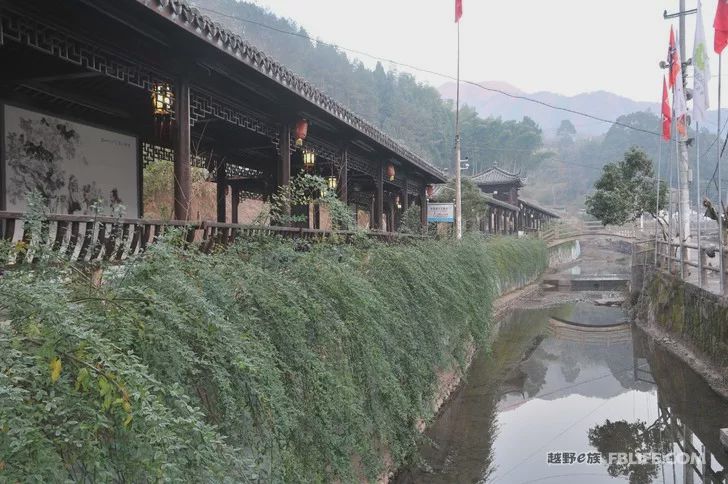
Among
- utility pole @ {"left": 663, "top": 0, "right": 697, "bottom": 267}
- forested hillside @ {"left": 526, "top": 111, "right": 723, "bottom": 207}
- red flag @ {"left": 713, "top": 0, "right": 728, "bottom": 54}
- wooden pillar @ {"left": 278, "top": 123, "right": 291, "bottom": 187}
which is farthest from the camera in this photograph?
forested hillside @ {"left": 526, "top": 111, "right": 723, "bottom": 207}

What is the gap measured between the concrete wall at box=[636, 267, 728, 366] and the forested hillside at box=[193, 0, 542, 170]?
110 ft

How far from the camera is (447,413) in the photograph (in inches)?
283

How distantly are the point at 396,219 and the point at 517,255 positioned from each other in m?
6.27

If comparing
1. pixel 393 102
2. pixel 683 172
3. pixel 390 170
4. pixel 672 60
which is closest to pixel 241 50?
pixel 390 170

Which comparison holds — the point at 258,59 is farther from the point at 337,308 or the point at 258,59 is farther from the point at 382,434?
the point at 382,434

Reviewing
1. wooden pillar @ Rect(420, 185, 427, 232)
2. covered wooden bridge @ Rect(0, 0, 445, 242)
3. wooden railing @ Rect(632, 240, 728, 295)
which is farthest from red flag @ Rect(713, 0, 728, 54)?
wooden pillar @ Rect(420, 185, 427, 232)

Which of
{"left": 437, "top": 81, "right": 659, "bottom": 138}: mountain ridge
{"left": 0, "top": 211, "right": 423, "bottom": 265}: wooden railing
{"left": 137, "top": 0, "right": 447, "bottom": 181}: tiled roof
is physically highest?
{"left": 437, "top": 81, "right": 659, "bottom": 138}: mountain ridge

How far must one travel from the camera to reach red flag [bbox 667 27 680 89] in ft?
38.5

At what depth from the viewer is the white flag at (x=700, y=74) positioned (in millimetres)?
8805

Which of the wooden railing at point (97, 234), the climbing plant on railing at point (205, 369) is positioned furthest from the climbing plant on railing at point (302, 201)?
the climbing plant on railing at point (205, 369)

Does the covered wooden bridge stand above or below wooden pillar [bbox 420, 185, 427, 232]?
above

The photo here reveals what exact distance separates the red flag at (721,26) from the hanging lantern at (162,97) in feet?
25.0

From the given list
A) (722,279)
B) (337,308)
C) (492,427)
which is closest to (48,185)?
(337,308)

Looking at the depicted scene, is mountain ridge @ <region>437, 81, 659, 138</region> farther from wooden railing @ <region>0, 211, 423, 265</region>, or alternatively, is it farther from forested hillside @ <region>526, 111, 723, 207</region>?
wooden railing @ <region>0, 211, 423, 265</region>
